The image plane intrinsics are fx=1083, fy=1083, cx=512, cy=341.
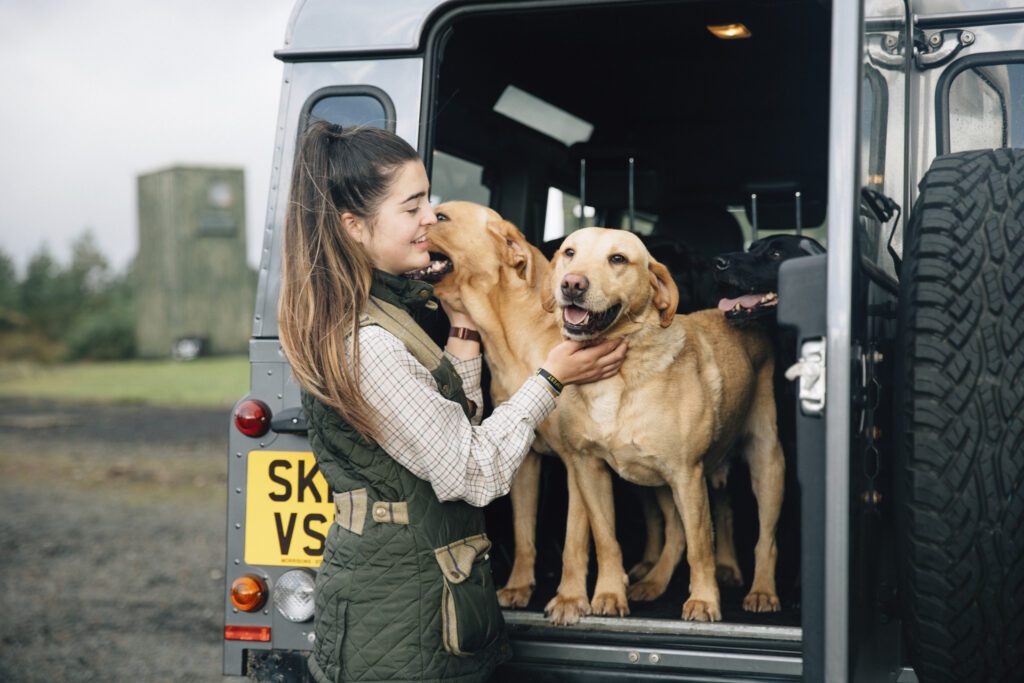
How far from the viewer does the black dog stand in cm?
333

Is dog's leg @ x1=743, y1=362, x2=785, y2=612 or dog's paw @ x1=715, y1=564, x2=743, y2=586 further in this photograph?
dog's paw @ x1=715, y1=564, x2=743, y2=586

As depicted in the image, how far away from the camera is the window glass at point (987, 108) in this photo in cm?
282

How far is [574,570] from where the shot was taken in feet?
10.6

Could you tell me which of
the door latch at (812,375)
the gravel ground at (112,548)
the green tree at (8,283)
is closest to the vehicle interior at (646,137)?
the door latch at (812,375)

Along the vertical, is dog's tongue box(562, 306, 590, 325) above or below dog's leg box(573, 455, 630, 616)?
above

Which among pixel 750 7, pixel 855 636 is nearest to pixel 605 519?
pixel 855 636

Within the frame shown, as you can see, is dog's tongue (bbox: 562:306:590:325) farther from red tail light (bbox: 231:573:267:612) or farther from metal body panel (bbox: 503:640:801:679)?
red tail light (bbox: 231:573:267:612)

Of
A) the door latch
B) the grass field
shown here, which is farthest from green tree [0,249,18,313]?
the door latch

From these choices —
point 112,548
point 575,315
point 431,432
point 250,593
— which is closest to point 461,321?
point 575,315

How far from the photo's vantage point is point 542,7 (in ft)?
9.41

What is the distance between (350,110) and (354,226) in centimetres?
65

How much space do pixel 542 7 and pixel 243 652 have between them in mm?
1915

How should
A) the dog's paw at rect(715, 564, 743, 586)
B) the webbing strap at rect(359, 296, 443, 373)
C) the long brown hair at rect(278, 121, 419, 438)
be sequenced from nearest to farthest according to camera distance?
the long brown hair at rect(278, 121, 419, 438) < the webbing strap at rect(359, 296, 443, 373) < the dog's paw at rect(715, 564, 743, 586)

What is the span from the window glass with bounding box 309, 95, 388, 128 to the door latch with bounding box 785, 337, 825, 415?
1464 millimetres
